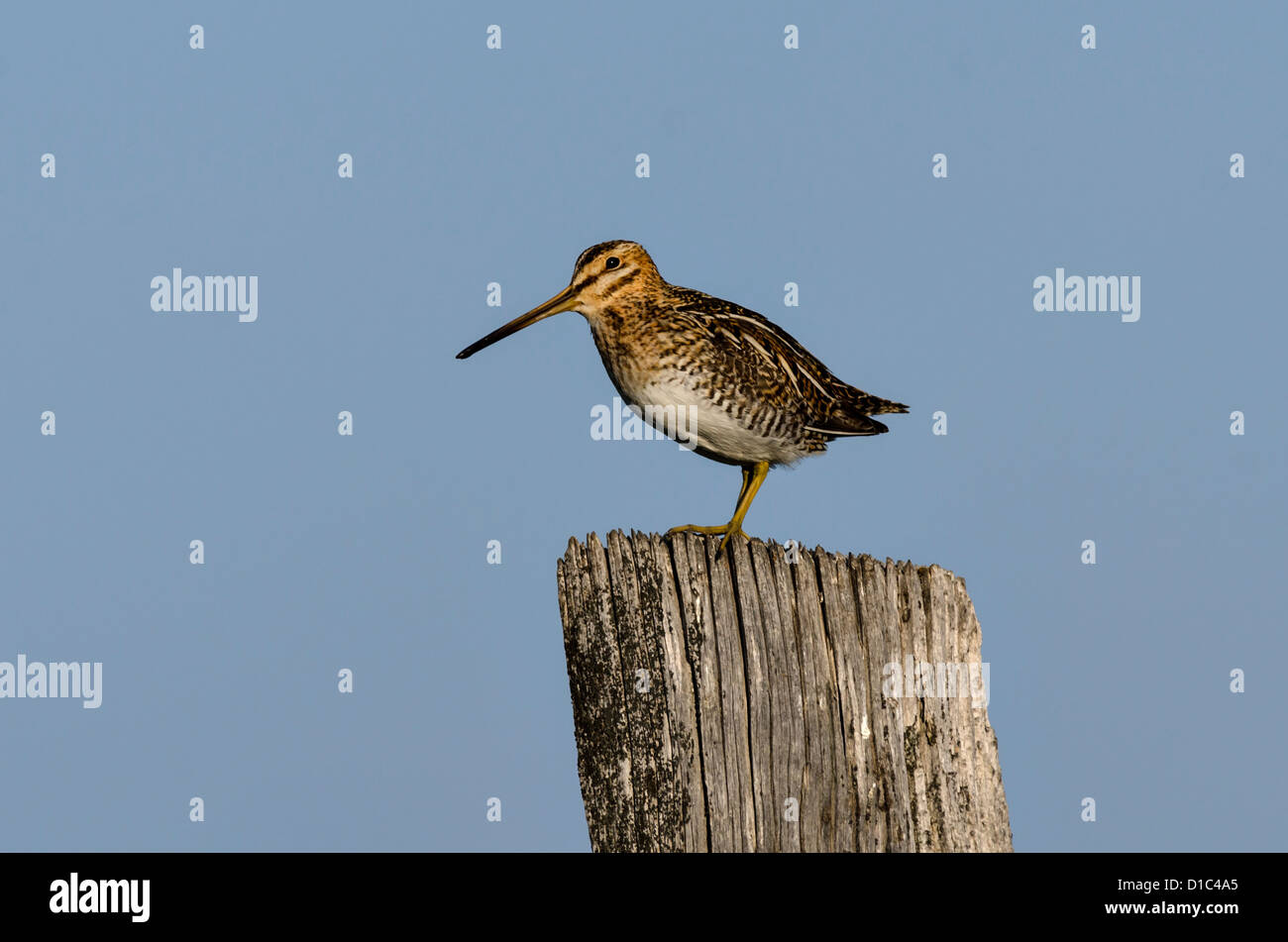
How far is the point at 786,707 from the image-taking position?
5.43 meters

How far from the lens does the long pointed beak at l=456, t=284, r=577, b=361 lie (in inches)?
331

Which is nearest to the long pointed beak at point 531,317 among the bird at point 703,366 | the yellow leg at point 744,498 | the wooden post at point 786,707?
the bird at point 703,366

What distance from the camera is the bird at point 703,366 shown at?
812cm

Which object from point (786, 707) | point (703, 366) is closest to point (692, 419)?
point (703, 366)

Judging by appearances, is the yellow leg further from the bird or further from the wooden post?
the wooden post

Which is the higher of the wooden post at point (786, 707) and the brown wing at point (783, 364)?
the brown wing at point (783, 364)

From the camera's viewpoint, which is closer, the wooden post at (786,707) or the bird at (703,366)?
the wooden post at (786,707)

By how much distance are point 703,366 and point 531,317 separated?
3.65 feet

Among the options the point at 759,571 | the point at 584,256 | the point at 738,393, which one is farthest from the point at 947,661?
the point at 584,256

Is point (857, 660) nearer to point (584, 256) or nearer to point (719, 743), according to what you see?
point (719, 743)

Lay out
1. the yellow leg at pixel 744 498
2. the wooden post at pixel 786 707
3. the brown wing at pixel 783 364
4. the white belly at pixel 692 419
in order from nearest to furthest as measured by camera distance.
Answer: the wooden post at pixel 786 707, the yellow leg at pixel 744 498, the white belly at pixel 692 419, the brown wing at pixel 783 364

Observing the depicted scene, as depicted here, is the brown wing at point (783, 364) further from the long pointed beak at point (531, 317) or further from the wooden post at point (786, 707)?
the wooden post at point (786, 707)

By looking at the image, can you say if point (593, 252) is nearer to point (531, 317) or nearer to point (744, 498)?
point (531, 317)
